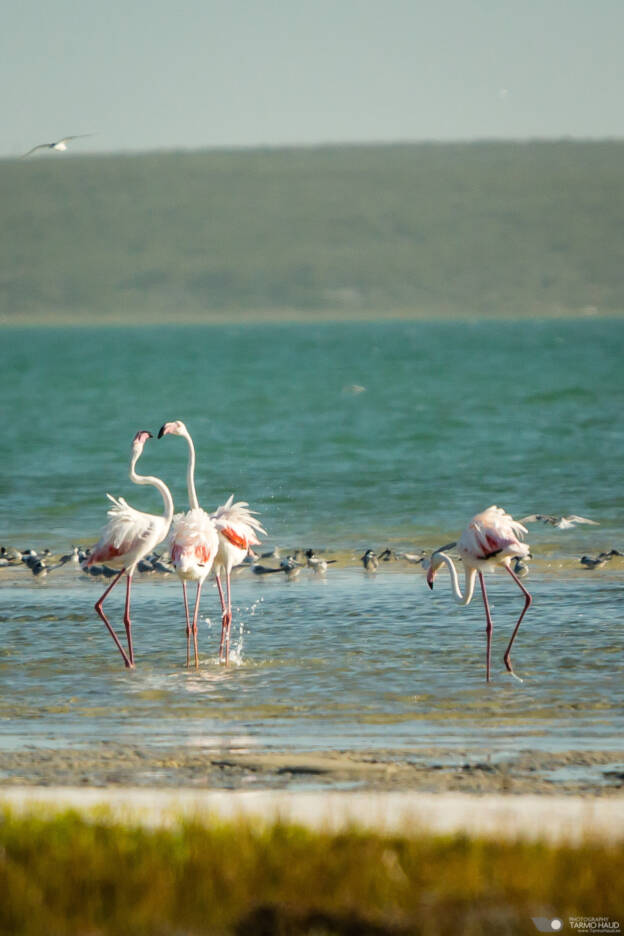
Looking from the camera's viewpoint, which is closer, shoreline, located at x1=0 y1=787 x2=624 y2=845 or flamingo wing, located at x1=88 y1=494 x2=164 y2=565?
shoreline, located at x1=0 y1=787 x2=624 y2=845

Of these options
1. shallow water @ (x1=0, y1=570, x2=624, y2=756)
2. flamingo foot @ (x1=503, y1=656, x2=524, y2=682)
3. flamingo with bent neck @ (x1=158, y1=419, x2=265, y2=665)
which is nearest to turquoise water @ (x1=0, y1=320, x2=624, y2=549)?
shallow water @ (x1=0, y1=570, x2=624, y2=756)

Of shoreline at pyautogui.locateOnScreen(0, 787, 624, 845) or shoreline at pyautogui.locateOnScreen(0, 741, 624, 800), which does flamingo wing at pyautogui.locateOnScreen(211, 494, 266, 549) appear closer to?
shoreline at pyautogui.locateOnScreen(0, 741, 624, 800)

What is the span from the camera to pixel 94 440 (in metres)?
37.1

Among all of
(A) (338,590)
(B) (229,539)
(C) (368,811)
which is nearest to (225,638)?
(B) (229,539)

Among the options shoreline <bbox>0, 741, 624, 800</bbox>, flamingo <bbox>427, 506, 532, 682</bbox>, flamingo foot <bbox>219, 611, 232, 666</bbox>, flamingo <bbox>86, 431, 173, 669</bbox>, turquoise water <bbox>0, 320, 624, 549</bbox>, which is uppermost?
turquoise water <bbox>0, 320, 624, 549</bbox>

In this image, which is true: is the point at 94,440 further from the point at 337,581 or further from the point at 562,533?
the point at 337,581

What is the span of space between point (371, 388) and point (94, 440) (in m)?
27.4

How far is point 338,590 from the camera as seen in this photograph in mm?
14500

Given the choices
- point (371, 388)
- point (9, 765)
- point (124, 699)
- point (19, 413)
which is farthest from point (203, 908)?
point (371, 388)

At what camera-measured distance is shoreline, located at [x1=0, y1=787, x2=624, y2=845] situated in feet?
19.2

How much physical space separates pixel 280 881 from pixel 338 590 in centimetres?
923

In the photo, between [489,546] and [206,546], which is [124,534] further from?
[489,546]

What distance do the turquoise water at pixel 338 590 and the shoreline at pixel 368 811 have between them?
1.51m

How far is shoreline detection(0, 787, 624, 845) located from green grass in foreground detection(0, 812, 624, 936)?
0.51 feet
